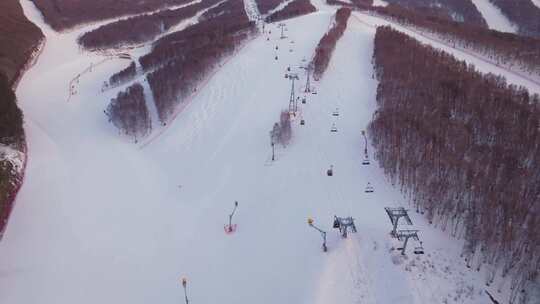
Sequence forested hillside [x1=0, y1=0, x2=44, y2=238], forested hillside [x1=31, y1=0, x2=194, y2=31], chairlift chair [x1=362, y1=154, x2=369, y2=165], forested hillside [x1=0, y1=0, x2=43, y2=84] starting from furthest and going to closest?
forested hillside [x1=31, y1=0, x2=194, y2=31], forested hillside [x1=0, y1=0, x2=43, y2=84], forested hillside [x1=0, y1=0, x2=44, y2=238], chairlift chair [x1=362, y1=154, x2=369, y2=165]

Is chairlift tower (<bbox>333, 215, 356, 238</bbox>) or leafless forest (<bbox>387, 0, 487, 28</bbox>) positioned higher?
leafless forest (<bbox>387, 0, 487, 28</bbox>)

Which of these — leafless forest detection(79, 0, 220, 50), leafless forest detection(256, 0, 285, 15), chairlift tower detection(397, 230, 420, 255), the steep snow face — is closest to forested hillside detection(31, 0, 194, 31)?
leafless forest detection(79, 0, 220, 50)

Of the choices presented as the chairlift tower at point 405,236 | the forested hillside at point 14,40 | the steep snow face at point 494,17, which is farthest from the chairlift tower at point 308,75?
the steep snow face at point 494,17

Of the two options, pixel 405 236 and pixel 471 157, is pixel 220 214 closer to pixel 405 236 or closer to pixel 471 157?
pixel 405 236

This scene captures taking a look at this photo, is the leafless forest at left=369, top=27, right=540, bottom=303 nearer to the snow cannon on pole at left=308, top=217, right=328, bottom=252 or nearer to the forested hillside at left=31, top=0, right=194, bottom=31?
the snow cannon on pole at left=308, top=217, right=328, bottom=252

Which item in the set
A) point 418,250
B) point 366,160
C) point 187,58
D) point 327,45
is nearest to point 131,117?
point 187,58

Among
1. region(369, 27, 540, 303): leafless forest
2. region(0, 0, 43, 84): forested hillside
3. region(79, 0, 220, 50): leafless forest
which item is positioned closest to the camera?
region(369, 27, 540, 303): leafless forest

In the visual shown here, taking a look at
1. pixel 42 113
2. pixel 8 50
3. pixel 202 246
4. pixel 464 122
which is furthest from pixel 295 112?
pixel 8 50

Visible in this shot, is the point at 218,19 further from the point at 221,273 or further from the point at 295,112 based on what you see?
the point at 221,273
